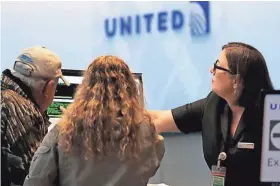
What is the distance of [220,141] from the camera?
7.29 ft

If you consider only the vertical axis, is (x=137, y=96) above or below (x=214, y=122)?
above

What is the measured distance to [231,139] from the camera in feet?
7.22

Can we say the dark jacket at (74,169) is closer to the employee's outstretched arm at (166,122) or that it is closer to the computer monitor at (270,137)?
the computer monitor at (270,137)

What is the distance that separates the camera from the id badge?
7.06 ft

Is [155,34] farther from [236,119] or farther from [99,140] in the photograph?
[99,140]

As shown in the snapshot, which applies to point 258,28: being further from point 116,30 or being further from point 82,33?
point 82,33

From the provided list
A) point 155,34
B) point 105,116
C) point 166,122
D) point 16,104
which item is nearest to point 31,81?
point 16,104

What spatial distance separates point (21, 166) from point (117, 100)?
0.54 meters

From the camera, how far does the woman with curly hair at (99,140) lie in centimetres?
170

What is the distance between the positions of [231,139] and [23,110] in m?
0.87

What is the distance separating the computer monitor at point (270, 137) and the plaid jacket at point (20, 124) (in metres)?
0.88

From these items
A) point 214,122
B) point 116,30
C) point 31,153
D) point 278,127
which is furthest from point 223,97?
point 116,30

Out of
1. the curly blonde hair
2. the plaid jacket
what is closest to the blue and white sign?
the plaid jacket

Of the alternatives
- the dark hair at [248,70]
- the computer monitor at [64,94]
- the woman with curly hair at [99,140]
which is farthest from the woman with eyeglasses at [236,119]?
the computer monitor at [64,94]
